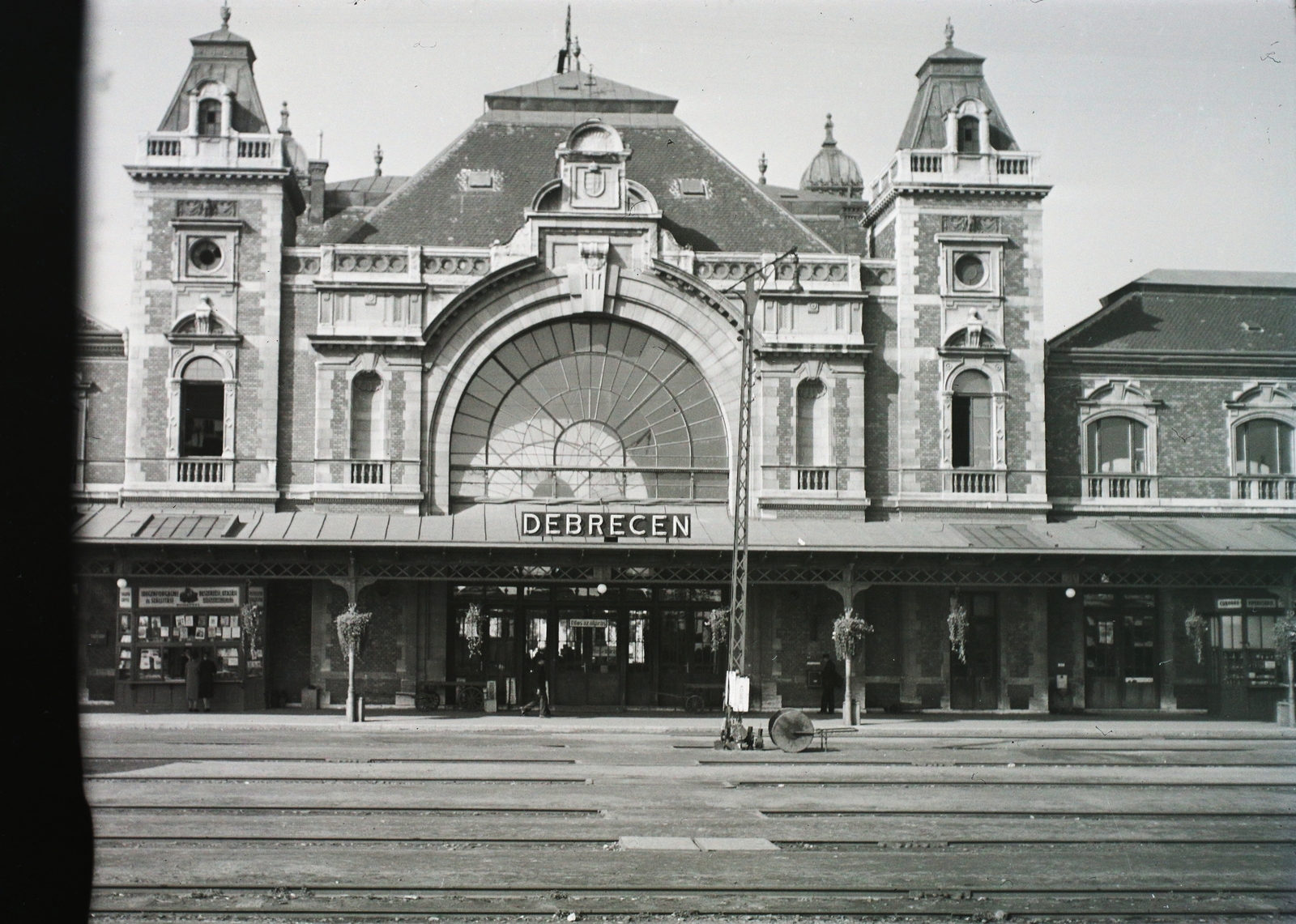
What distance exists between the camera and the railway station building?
119 feet

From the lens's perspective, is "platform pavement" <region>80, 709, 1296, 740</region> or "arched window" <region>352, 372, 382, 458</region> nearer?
"platform pavement" <region>80, 709, 1296, 740</region>

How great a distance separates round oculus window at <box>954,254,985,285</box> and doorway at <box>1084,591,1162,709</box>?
9.04 meters

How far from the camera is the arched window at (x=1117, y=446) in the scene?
130ft

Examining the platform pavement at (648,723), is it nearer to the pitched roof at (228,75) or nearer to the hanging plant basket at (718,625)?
the hanging plant basket at (718,625)

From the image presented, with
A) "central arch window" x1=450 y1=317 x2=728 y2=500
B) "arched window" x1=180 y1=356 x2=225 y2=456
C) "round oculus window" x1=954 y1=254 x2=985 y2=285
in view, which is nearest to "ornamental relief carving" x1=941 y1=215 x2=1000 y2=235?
"round oculus window" x1=954 y1=254 x2=985 y2=285

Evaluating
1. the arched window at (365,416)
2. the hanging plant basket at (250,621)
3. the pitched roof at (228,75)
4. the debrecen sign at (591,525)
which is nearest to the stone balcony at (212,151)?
the pitched roof at (228,75)

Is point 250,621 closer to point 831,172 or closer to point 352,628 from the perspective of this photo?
point 352,628

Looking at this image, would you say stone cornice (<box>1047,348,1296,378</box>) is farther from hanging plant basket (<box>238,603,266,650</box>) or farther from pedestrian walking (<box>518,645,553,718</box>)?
hanging plant basket (<box>238,603,266,650</box>)

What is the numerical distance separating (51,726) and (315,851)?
12.1 feet

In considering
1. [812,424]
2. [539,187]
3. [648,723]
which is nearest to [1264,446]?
[812,424]

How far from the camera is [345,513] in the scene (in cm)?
3647

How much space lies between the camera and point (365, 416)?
37.3 m

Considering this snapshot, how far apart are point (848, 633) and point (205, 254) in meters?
19.2

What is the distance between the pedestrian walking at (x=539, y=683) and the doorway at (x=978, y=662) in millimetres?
10860
